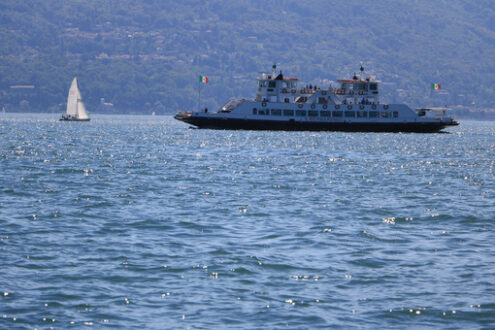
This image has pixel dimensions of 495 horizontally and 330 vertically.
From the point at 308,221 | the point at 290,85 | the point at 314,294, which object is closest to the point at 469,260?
the point at 314,294

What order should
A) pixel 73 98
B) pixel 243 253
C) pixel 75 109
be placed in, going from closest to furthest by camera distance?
pixel 243 253, pixel 73 98, pixel 75 109

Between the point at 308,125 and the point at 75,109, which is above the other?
the point at 75,109

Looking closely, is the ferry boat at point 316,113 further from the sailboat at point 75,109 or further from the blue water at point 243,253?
the blue water at point 243,253

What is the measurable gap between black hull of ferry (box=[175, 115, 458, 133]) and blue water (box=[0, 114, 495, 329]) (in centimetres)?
7361

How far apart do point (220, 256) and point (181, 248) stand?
160cm

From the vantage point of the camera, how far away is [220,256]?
20812 millimetres

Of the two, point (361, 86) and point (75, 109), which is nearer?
point (361, 86)

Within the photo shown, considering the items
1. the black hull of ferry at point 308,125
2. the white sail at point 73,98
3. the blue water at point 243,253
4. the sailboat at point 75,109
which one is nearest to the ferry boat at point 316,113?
the black hull of ferry at point 308,125

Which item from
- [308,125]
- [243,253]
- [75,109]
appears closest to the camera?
[243,253]

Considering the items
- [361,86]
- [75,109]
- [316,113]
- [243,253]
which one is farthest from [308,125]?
[243,253]

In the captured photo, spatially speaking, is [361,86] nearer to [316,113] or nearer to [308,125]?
[316,113]

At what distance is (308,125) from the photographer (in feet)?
387

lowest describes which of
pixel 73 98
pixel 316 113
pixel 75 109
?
pixel 316 113

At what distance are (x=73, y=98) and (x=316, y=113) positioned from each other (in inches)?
3178
